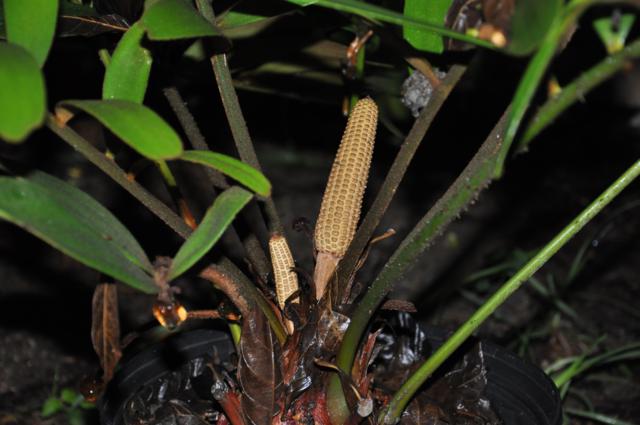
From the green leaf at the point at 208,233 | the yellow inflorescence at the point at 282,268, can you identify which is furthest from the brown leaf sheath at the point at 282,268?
the green leaf at the point at 208,233

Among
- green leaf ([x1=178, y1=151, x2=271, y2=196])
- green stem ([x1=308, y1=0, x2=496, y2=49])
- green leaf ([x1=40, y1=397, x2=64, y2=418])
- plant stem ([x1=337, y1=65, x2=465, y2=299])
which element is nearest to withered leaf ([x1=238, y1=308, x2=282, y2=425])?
plant stem ([x1=337, y1=65, x2=465, y2=299])

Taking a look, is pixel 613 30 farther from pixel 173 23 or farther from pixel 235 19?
pixel 235 19

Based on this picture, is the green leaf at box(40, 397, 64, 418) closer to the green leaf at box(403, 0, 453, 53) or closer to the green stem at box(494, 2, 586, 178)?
the green leaf at box(403, 0, 453, 53)

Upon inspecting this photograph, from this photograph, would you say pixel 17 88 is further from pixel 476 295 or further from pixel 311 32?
pixel 476 295

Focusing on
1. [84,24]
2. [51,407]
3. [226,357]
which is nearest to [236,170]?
[84,24]

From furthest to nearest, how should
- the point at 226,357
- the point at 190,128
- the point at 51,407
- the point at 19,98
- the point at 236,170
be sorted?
the point at 51,407 → the point at 226,357 → the point at 190,128 → the point at 236,170 → the point at 19,98
